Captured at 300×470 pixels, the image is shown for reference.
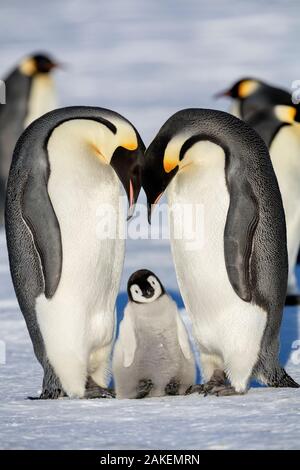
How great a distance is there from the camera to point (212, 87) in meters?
15.9

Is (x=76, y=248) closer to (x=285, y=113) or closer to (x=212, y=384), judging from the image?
(x=212, y=384)

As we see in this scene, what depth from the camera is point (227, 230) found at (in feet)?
11.1

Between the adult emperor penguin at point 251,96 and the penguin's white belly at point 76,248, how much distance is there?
3.28 meters

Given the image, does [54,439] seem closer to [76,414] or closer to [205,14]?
[76,414]

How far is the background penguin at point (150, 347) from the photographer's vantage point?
349 centimetres

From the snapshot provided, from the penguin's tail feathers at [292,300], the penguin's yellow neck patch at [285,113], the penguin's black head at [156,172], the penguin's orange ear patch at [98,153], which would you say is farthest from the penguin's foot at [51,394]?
the penguin's yellow neck patch at [285,113]

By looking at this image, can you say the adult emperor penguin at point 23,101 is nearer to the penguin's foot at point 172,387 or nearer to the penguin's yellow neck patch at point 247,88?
the penguin's yellow neck patch at point 247,88

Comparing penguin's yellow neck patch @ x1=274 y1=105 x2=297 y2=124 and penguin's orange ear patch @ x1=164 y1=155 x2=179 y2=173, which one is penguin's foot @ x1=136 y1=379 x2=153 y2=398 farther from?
penguin's yellow neck patch @ x1=274 y1=105 x2=297 y2=124

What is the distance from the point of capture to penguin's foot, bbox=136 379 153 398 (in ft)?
11.5

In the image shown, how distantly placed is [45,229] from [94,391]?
528 mm

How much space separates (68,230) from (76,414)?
61 cm

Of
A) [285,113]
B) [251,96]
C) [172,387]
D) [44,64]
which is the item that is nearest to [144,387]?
[172,387]

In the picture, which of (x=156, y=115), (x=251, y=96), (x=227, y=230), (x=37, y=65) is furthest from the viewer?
(x=156, y=115)

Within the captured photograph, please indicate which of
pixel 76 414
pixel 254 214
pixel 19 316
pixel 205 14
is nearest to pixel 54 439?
pixel 76 414
